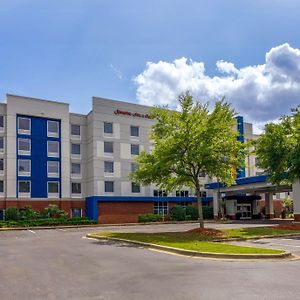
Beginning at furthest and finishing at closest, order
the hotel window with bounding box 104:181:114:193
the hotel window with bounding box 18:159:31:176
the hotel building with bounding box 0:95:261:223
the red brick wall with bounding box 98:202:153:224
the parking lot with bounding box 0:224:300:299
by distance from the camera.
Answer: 1. the hotel window with bounding box 104:181:114:193
2. the red brick wall with bounding box 98:202:153:224
3. the hotel window with bounding box 18:159:31:176
4. the hotel building with bounding box 0:95:261:223
5. the parking lot with bounding box 0:224:300:299

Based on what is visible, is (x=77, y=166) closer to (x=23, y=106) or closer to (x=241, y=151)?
(x=23, y=106)

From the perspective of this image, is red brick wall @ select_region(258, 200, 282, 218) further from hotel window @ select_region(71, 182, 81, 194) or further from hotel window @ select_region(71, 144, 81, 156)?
hotel window @ select_region(71, 144, 81, 156)

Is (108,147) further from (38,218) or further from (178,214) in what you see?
(38,218)

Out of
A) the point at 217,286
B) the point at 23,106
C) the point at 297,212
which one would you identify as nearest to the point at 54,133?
the point at 23,106

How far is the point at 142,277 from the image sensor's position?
37.4 feet

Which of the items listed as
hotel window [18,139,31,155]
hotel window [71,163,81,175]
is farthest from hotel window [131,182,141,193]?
hotel window [18,139,31,155]

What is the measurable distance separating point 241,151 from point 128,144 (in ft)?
105

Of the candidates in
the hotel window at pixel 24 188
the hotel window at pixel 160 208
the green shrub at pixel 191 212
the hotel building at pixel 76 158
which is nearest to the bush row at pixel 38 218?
the hotel window at pixel 24 188

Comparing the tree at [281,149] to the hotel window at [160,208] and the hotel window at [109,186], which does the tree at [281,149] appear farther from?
the hotel window at [160,208]

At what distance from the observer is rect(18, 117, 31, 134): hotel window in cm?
5269

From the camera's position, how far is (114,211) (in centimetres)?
A: 5616

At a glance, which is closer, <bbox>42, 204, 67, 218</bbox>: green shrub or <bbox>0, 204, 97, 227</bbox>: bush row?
<bbox>0, 204, 97, 227</bbox>: bush row

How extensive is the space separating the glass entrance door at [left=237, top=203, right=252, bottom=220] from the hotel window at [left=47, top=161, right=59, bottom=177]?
84.9 feet

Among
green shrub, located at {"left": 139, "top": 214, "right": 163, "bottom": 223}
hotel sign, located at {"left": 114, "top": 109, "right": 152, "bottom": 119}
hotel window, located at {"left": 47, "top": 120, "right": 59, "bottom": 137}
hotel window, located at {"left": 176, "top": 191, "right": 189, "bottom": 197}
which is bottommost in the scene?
green shrub, located at {"left": 139, "top": 214, "right": 163, "bottom": 223}
